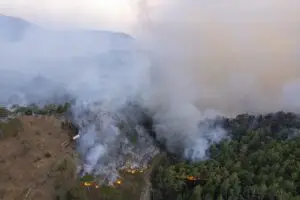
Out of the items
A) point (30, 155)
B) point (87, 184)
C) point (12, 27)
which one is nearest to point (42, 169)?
point (30, 155)

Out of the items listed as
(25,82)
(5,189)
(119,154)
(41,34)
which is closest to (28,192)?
(5,189)

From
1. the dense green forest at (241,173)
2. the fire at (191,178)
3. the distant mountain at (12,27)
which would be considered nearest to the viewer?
the dense green forest at (241,173)

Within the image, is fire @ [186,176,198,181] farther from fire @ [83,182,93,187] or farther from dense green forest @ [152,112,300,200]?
fire @ [83,182,93,187]

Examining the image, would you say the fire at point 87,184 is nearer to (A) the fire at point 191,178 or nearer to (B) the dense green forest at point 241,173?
(B) the dense green forest at point 241,173

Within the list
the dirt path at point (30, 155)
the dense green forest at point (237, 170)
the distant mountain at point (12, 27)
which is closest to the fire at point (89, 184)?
the dirt path at point (30, 155)

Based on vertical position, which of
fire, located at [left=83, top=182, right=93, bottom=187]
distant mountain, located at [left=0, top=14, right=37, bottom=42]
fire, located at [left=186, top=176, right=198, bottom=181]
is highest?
distant mountain, located at [left=0, top=14, right=37, bottom=42]

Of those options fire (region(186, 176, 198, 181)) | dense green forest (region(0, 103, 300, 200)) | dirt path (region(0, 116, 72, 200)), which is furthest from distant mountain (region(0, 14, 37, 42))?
fire (region(186, 176, 198, 181))
